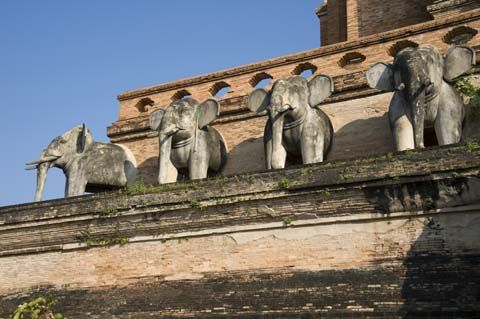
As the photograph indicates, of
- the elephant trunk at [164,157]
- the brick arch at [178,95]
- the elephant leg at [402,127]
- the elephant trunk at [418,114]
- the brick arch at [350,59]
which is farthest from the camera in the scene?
the brick arch at [178,95]

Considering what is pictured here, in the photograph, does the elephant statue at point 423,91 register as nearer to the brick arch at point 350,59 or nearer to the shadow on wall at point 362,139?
the shadow on wall at point 362,139

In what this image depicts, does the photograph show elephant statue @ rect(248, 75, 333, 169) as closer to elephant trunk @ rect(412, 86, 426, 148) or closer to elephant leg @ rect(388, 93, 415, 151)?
elephant leg @ rect(388, 93, 415, 151)

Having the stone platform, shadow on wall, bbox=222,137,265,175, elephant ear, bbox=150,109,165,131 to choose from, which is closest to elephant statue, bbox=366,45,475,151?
the stone platform

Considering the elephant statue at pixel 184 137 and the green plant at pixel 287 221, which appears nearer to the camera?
the green plant at pixel 287 221

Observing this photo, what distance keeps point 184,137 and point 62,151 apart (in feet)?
9.49

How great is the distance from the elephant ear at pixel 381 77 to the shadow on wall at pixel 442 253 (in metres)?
2.67

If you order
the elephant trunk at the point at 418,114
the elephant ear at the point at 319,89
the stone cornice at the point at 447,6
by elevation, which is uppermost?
the stone cornice at the point at 447,6

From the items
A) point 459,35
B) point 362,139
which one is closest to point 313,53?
point 362,139

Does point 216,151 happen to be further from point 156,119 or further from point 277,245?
point 277,245

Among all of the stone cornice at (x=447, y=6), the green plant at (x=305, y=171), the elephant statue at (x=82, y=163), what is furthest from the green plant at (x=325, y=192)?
the stone cornice at (x=447, y=6)

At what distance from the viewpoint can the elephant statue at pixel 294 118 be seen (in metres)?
10.7

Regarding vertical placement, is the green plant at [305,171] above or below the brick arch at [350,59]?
below

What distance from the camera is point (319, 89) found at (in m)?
11.1

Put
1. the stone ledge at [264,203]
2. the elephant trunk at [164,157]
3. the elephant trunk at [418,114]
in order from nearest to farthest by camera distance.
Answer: the stone ledge at [264,203], the elephant trunk at [418,114], the elephant trunk at [164,157]
